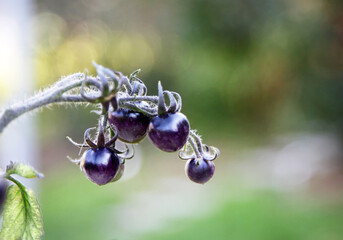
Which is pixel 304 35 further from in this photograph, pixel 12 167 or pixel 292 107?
pixel 12 167

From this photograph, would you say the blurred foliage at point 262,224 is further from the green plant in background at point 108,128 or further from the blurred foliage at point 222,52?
the green plant in background at point 108,128

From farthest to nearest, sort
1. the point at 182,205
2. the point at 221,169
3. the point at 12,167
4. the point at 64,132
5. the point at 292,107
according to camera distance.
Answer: the point at 64,132 → the point at 221,169 → the point at 292,107 → the point at 182,205 → the point at 12,167

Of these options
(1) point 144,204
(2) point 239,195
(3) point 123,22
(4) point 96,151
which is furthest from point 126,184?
(4) point 96,151

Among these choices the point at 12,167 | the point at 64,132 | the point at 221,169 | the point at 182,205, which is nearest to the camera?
the point at 12,167

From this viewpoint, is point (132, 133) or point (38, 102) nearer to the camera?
point (38, 102)

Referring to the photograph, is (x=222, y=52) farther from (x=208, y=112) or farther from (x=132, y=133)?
(x=132, y=133)

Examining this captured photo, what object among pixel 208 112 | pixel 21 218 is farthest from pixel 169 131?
pixel 208 112

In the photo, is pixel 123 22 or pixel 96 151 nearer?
pixel 96 151
